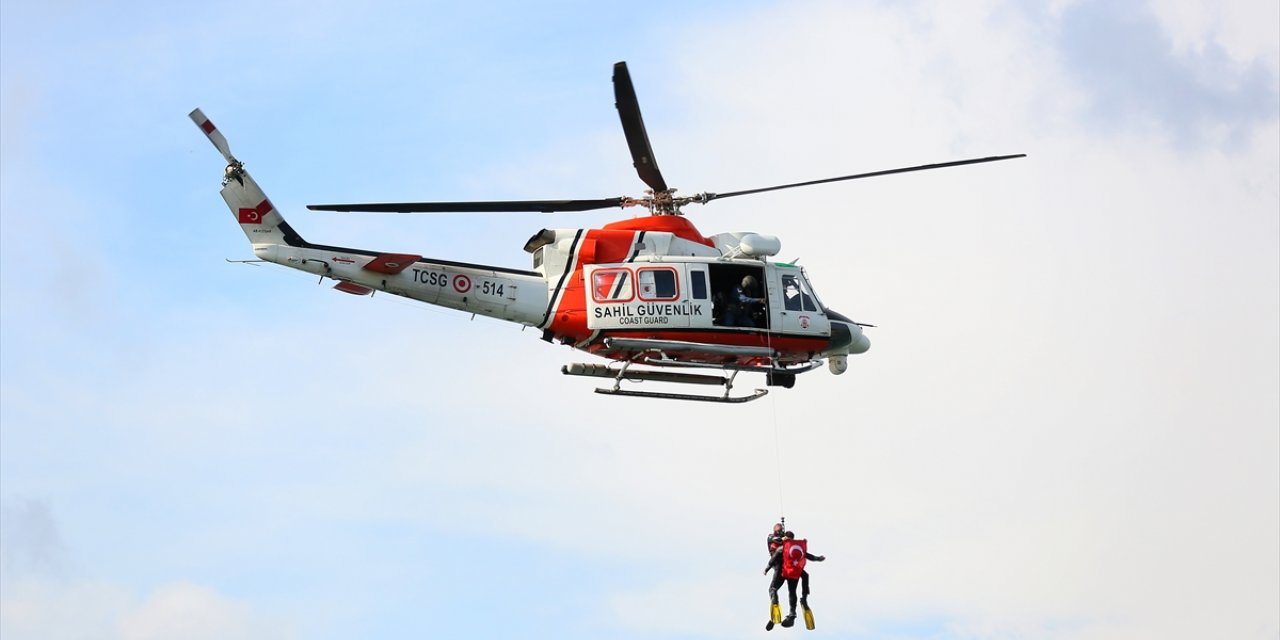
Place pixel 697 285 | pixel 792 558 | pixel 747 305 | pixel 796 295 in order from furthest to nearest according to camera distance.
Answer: pixel 796 295 < pixel 747 305 < pixel 697 285 < pixel 792 558

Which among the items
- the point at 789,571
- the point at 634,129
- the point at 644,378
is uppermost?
the point at 634,129

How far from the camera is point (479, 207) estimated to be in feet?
102

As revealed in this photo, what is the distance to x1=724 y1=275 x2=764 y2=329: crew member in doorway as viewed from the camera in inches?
1238

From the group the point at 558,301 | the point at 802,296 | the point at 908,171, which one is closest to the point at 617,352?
the point at 558,301

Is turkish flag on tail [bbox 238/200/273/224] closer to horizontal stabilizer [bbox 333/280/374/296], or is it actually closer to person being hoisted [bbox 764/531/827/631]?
horizontal stabilizer [bbox 333/280/374/296]

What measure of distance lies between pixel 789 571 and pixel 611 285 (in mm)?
5338

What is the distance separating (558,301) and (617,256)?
123 cm

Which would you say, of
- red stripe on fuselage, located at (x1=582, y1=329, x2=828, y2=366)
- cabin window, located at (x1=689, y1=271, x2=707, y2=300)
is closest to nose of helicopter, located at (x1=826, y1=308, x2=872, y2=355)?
red stripe on fuselage, located at (x1=582, y1=329, x2=828, y2=366)

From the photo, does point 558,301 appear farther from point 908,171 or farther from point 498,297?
point 908,171

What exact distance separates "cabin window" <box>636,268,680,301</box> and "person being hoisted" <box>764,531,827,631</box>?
4.25 m

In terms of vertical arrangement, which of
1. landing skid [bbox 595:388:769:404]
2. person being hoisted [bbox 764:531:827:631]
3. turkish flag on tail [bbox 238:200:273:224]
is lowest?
person being hoisted [bbox 764:531:827:631]

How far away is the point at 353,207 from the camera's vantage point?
30.0 m

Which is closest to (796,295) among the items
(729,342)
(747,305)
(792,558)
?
(747,305)

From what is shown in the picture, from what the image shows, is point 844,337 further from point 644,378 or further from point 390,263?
point 390,263
